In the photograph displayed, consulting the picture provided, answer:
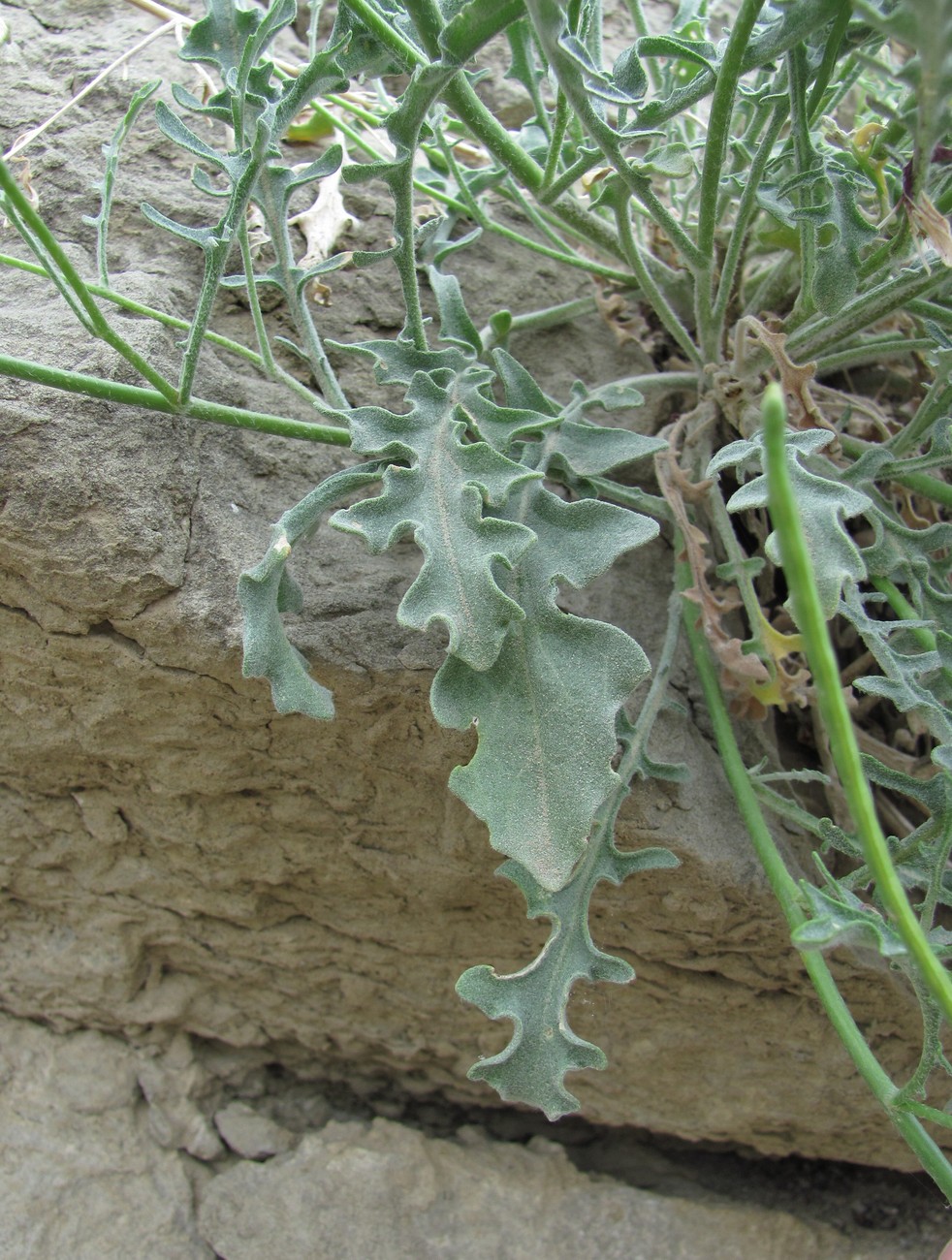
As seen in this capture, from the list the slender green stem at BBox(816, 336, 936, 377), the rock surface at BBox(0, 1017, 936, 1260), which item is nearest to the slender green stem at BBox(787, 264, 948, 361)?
the slender green stem at BBox(816, 336, 936, 377)

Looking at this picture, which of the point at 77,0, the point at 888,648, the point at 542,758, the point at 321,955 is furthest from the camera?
the point at 77,0

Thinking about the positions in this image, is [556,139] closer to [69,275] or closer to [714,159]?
[714,159]

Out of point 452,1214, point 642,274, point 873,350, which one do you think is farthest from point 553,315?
point 452,1214

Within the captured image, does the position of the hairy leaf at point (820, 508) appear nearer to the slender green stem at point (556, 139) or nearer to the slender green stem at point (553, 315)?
the slender green stem at point (556, 139)

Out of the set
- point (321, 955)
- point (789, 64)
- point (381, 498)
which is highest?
point (789, 64)

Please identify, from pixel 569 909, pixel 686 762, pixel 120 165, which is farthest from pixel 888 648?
pixel 120 165

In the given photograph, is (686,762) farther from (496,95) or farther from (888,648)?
(496,95)

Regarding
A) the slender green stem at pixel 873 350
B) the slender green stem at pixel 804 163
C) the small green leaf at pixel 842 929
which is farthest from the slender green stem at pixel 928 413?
the small green leaf at pixel 842 929
